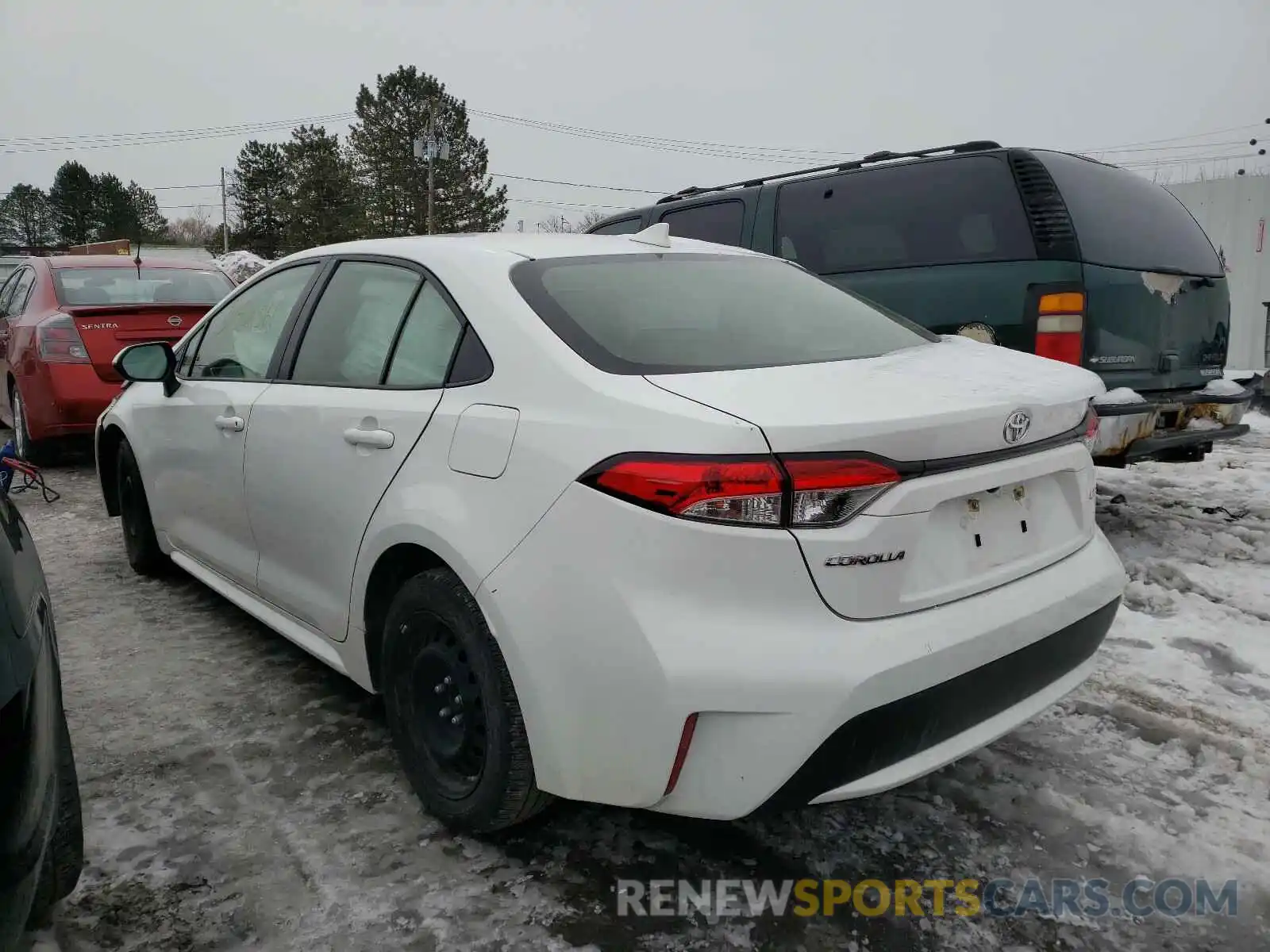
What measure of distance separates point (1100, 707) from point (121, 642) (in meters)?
3.60

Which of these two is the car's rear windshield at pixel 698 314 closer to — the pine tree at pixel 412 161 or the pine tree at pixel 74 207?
the pine tree at pixel 412 161

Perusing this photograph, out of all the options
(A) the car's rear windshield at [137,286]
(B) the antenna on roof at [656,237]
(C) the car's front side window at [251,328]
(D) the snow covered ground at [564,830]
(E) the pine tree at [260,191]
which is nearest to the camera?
(D) the snow covered ground at [564,830]

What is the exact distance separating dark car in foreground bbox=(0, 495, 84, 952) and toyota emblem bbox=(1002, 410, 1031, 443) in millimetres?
1920

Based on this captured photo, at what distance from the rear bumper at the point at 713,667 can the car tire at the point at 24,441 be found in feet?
20.2

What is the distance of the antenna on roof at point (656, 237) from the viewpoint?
2.96 metres

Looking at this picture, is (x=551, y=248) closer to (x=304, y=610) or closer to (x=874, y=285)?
(x=304, y=610)

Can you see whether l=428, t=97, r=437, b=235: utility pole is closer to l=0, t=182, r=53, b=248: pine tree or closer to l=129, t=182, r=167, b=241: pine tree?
l=129, t=182, r=167, b=241: pine tree

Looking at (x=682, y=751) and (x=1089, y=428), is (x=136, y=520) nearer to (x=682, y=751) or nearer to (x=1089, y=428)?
(x=682, y=751)

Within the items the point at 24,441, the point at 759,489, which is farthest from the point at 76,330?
the point at 759,489

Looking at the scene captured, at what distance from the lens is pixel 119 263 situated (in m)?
7.39

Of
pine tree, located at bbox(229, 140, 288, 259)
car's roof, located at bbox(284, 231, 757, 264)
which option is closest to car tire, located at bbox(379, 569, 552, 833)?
car's roof, located at bbox(284, 231, 757, 264)

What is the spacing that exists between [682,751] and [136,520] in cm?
352

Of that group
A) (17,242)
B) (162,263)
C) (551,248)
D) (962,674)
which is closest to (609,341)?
(551,248)

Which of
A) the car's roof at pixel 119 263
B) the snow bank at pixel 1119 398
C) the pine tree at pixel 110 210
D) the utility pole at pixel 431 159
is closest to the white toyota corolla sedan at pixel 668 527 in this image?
the snow bank at pixel 1119 398
